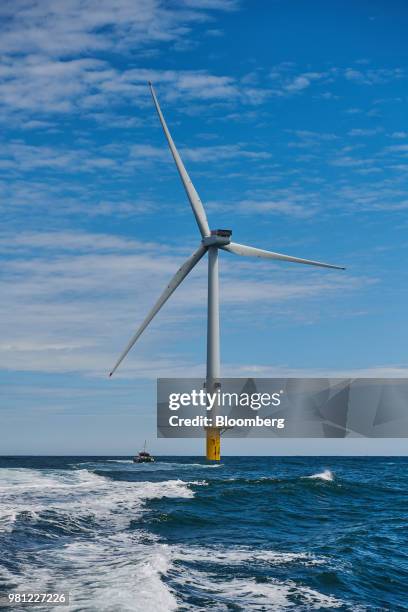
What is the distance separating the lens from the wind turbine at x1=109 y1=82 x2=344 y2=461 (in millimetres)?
66750

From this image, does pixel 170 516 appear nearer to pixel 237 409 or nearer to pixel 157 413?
pixel 157 413

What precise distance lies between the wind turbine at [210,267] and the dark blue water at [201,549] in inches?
435

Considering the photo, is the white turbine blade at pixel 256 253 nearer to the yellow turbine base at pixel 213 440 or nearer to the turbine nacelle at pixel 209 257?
the turbine nacelle at pixel 209 257

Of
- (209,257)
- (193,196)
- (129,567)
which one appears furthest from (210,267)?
(129,567)

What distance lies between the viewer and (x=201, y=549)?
38.4 meters

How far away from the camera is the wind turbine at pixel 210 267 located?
66.8 metres

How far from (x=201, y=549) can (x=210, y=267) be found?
129ft

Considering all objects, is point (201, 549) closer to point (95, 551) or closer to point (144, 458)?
point (95, 551)

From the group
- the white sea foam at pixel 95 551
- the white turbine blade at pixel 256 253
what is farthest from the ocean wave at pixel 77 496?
the white turbine blade at pixel 256 253

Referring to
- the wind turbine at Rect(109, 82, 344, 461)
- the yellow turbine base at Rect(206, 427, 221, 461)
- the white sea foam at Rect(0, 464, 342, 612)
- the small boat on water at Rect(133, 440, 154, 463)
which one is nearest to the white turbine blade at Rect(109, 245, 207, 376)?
the wind turbine at Rect(109, 82, 344, 461)

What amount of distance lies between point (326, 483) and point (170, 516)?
3900 centimetres

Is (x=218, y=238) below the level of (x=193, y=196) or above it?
→ below

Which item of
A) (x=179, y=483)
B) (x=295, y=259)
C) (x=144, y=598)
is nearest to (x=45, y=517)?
(x=144, y=598)

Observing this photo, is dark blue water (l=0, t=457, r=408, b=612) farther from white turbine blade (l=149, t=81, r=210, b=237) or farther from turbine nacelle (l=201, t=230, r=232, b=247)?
white turbine blade (l=149, t=81, r=210, b=237)
